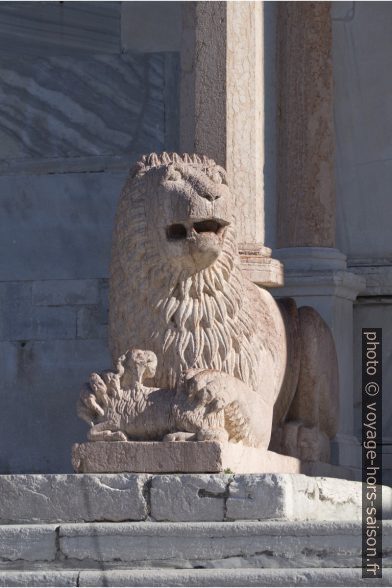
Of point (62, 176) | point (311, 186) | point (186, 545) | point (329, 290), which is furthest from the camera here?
point (62, 176)

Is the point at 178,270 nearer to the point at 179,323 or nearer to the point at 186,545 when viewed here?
the point at 179,323

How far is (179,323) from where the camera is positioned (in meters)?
7.98

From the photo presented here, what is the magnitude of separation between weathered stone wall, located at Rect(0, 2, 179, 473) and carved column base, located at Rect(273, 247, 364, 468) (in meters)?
1.31

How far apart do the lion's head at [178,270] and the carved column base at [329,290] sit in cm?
195

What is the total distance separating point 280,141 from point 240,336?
236 centimetres

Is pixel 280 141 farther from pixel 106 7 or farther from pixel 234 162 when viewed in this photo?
pixel 106 7

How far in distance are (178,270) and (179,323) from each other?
0.24 metres

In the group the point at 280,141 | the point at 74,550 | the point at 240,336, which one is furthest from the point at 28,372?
the point at 74,550

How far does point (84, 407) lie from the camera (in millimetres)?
7766

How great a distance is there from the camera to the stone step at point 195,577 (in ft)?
22.0

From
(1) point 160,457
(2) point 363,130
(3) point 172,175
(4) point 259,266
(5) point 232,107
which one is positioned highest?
(2) point 363,130

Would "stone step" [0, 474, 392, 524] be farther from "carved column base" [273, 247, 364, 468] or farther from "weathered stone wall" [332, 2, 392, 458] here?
"weathered stone wall" [332, 2, 392, 458]

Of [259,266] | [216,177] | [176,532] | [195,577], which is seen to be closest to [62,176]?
[259,266]

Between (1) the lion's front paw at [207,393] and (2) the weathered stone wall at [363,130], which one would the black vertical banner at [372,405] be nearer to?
(2) the weathered stone wall at [363,130]
